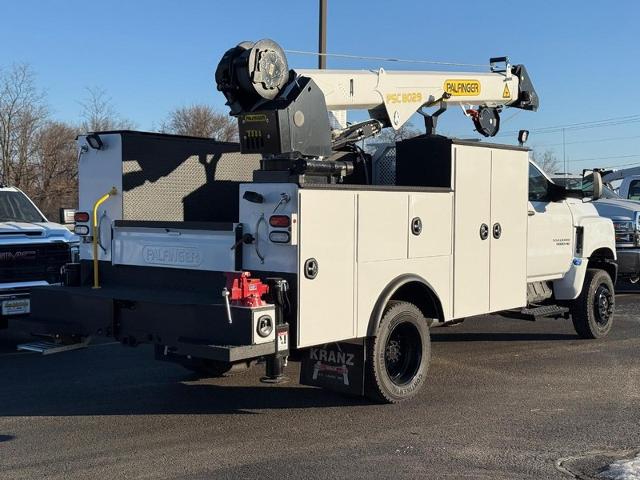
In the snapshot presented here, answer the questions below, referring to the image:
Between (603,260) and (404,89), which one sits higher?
(404,89)

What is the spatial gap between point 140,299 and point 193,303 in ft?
1.91

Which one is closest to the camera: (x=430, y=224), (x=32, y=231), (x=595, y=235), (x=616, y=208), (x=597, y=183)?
(x=430, y=224)

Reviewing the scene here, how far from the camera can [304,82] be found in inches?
272

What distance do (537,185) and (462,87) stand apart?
1.52 metres

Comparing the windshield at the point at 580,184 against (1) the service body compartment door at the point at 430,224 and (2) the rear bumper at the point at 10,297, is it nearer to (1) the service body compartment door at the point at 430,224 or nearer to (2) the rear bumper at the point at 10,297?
(1) the service body compartment door at the point at 430,224

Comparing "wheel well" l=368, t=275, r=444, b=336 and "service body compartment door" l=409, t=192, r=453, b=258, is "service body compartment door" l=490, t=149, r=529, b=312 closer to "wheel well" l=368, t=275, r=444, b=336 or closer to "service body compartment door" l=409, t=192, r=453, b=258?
"service body compartment door" l=409, t=192, r=453, b=258

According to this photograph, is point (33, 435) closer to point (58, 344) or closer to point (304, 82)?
point (58, 344)

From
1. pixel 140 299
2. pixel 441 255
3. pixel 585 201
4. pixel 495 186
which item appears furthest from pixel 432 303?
pixel 585 201

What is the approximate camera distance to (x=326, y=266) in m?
5.83

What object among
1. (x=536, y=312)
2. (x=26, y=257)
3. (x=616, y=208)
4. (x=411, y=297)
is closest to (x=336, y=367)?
(x=411, y=297)

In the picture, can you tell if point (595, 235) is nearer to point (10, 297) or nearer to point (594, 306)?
point (594, 306)

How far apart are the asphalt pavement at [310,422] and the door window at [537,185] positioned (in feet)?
6.23

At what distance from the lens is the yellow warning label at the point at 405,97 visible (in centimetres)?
864

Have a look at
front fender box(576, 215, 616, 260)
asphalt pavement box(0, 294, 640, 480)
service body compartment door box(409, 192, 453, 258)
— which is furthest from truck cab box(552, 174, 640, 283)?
service body compartment door box(409, 192, 453, 258)
